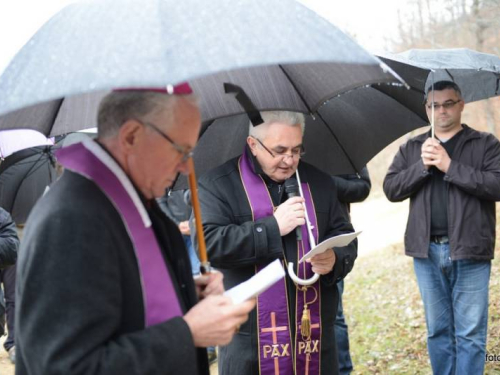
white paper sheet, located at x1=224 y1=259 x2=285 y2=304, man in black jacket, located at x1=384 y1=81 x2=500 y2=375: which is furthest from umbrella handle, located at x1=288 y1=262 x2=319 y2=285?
man in black jacket, located at x1=384 y1=81 x2=500 y2=375

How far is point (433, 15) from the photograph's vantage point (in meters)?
17.5

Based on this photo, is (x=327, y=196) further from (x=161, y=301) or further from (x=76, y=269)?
(x=76, y=269)

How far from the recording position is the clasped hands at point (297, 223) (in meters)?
3.09

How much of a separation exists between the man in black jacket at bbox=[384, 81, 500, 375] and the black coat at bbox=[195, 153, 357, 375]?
1.32m

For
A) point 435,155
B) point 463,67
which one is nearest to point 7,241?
point 435,155

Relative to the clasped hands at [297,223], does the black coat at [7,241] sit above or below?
below

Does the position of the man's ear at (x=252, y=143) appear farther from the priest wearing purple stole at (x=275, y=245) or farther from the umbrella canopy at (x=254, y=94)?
the umbrella canopy at (x=254, y=94)

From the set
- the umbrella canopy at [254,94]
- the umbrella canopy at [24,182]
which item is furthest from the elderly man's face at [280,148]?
the umbrella canopy at [24,182]

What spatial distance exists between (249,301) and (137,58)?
88 cm

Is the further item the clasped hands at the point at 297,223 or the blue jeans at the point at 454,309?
the blue jeans at the point at 454,309

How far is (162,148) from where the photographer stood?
1851mm

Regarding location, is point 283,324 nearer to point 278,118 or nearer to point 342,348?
point 278,118

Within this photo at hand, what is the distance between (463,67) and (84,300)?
3520 mm

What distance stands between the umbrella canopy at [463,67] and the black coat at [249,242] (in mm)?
946
